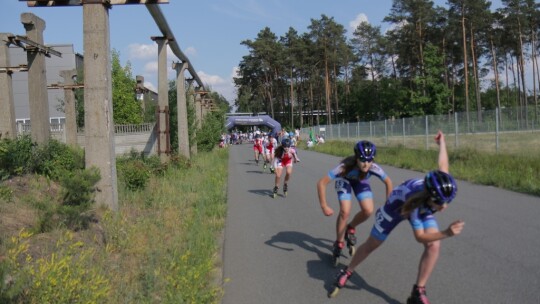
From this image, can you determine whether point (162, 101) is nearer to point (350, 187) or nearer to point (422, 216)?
point (350, 187)

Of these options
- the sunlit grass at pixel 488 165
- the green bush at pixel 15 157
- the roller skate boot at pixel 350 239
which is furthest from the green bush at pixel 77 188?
the sunlit grass at pixel 488 165

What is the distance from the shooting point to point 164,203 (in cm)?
1067

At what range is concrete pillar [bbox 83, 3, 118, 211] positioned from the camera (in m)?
8.95

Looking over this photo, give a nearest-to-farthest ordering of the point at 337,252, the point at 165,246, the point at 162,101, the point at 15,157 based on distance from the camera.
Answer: the point at 337,252 → the point at 165,246 → the point at 15,157 → the point at 162,101

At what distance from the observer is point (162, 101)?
765 inches

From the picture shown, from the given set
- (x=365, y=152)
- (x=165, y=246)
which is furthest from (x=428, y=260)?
(x=165, y=246)

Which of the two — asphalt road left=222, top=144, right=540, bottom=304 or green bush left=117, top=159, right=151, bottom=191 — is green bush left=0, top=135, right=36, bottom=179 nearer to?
green bush left=117, top=159, right=151, bottom=191

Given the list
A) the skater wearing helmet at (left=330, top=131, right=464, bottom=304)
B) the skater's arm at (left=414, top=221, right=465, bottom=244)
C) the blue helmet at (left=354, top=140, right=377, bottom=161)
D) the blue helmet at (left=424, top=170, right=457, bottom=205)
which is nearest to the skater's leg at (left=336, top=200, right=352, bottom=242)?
the blue helmet at (left=354, top=140, right=377, bottom=161)

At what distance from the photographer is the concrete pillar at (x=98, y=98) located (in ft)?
29.3

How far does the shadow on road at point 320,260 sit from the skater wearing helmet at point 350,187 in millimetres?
270

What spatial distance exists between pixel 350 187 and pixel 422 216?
6.34 feet

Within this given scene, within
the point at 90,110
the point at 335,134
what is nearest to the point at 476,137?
the point at 90,110

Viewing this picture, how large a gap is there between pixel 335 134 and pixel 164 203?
135 ft

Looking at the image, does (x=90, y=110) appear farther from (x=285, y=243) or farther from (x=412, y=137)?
(x=412, y=137)
